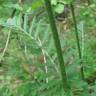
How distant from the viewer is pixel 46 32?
49.7 inches

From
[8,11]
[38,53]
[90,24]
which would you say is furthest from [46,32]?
[8,11]

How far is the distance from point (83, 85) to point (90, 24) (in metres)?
2.27

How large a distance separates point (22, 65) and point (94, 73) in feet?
3.72

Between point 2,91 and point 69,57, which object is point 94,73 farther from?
point 69,57

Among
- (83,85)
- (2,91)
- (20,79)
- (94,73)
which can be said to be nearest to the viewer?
(83,85)

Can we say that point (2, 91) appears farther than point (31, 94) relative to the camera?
Yes

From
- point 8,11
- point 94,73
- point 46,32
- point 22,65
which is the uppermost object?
point 8,11

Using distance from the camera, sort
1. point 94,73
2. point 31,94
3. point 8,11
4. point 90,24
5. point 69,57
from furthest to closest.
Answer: point 8,11 → point 90,24 → point 94,73 → point 31,94 → point 69,57

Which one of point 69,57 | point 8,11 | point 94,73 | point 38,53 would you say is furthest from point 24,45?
point 8,11

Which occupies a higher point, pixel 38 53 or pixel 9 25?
pixel 9 25

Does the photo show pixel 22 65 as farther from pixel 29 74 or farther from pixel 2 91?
pixel 2 91

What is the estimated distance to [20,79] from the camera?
149 centimetres

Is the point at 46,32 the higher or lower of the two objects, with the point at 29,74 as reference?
higher

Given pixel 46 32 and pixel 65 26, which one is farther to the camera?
pixel 65 26
